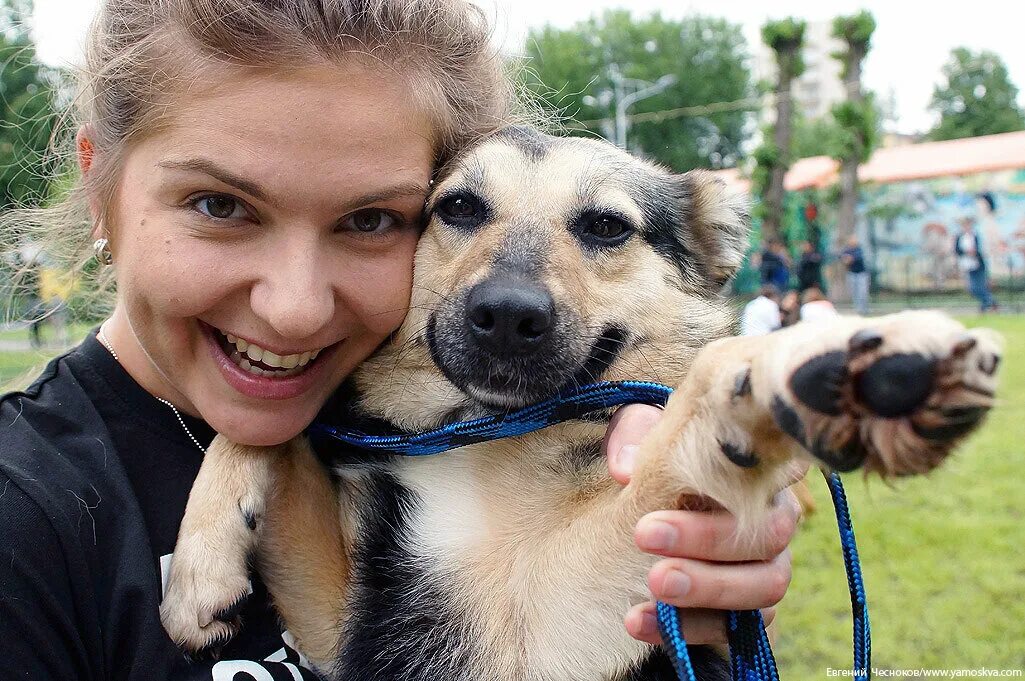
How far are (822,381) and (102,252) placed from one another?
181cm

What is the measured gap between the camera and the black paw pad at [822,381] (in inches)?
45.1

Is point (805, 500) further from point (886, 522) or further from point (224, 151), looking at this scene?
point (224, 151)

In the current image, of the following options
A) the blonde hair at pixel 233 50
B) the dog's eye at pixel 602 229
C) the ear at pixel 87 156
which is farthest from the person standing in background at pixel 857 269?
the ear at pixel 87 156

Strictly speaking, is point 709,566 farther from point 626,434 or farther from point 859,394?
point 859,394

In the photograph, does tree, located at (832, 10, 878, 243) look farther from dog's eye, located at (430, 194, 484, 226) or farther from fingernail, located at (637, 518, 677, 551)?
fingernail, located at (637, 518, 677, 551)

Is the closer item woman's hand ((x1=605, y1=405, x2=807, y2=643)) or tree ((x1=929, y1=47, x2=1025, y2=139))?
woman's hand ((x1=605, y1=405, x2=807, y2=643))

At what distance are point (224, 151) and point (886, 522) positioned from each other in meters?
5.64

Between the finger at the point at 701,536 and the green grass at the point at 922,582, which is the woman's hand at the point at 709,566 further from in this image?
the green grass at the point at 922,582

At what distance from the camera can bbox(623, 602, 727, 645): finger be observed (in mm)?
1531

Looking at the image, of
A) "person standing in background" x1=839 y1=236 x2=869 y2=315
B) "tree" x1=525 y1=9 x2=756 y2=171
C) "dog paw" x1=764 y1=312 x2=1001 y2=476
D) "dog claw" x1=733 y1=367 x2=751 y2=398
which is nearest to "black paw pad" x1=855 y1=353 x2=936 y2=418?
"dog paw" x1=764 y1=312 x2=1001 y2=476

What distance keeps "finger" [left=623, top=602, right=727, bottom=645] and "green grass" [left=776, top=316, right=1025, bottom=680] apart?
2.03 m

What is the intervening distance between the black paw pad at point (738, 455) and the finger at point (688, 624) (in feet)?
1.17

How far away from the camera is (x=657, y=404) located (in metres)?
1.88

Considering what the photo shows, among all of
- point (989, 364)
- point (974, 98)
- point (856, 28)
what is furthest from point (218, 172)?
point (974, 98)
